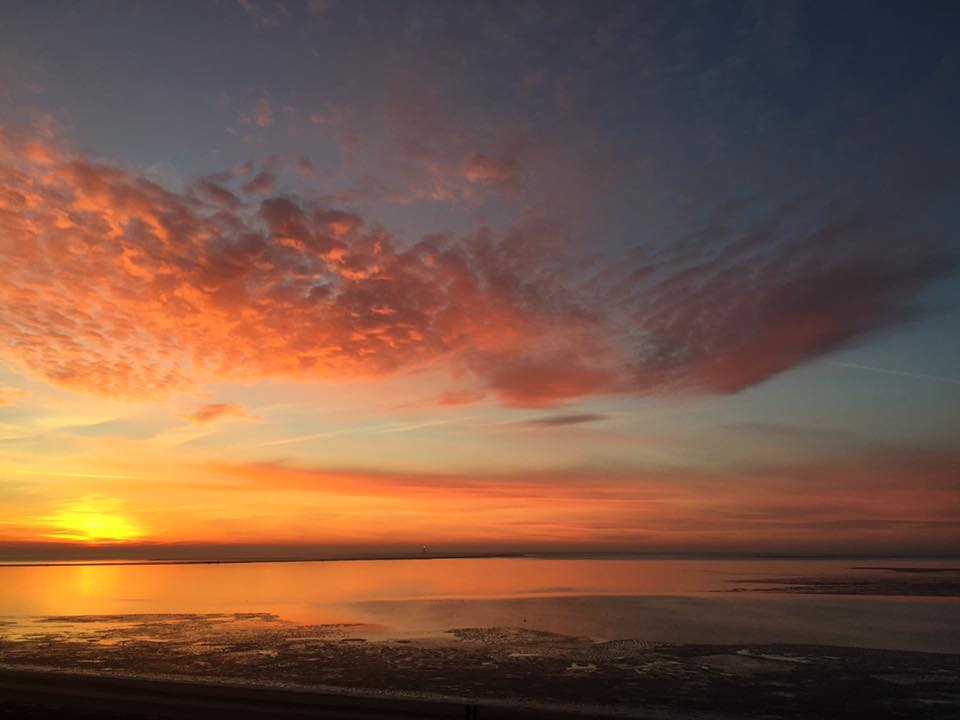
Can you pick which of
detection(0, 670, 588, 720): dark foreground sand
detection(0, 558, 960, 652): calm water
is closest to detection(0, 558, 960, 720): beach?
detection(0, 670, 588, 720): dark foreground sand

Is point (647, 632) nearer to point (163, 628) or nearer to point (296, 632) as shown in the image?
point (296, 632)

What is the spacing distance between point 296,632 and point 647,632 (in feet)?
69.0

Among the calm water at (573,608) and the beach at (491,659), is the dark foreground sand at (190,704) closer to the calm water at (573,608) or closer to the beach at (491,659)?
the beach at (491,659)

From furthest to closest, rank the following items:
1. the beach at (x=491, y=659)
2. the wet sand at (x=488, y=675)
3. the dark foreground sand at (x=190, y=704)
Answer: the beach at (x=491, y=659) < the wet sand at (x=488, y=675) < the dark foreground sand at (x=190, y=704)

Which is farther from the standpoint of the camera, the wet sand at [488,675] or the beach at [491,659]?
the beach at [491,659]

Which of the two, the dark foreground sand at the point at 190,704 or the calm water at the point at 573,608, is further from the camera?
the calm water at the point at 573,608

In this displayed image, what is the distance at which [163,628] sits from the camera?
42.0m

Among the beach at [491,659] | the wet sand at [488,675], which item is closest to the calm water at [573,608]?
the beach at [491,659]

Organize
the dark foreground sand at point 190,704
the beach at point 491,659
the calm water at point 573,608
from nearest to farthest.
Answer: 1. the dark foreground sand at point 190,704
2. the beach at point 491,659
3. the calm water at point 573,608

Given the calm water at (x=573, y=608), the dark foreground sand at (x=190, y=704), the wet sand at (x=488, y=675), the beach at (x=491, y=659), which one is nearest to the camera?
the dark foreground sand at (x=190, y=704)

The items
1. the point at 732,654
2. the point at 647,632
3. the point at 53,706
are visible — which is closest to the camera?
the point at 53,706

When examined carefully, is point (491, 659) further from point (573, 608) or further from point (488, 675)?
point (573, 608)

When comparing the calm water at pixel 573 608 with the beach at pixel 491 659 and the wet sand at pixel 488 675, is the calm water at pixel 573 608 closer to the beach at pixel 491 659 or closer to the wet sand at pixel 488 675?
the beach at pixel 491 659

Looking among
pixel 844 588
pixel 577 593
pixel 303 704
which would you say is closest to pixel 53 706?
pixel 303 704
